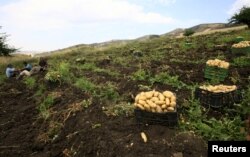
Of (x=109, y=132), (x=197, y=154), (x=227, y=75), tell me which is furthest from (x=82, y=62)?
(x=197, y=154)

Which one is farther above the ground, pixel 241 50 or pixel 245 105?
pixel 241 50

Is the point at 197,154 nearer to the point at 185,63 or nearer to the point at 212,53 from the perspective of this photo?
the point at 185,63

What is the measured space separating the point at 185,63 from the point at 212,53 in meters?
2.89

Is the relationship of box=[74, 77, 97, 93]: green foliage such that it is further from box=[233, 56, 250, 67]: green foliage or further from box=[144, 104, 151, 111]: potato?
box=[233, 56, 250, 67]: green foliage

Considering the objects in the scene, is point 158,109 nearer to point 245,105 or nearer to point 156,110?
point 156,110

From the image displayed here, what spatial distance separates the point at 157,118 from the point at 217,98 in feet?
5.14

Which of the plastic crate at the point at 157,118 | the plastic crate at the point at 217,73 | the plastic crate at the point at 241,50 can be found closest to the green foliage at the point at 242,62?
the plastic crate at the point at 241,50

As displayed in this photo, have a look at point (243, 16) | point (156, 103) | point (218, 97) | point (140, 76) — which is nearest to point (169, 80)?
point (140, 76)

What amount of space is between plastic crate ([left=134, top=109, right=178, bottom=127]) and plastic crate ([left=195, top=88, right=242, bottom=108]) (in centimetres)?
128

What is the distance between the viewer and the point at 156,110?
5.84m

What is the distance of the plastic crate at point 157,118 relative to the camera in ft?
18.8

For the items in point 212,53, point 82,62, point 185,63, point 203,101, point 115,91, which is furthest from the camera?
point 82,62

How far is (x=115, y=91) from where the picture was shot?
28.5 ft

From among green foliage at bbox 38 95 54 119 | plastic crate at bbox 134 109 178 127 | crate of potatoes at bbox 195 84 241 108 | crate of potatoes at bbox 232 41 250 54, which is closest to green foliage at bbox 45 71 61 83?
green foliage at bbox 38 95 54 119
